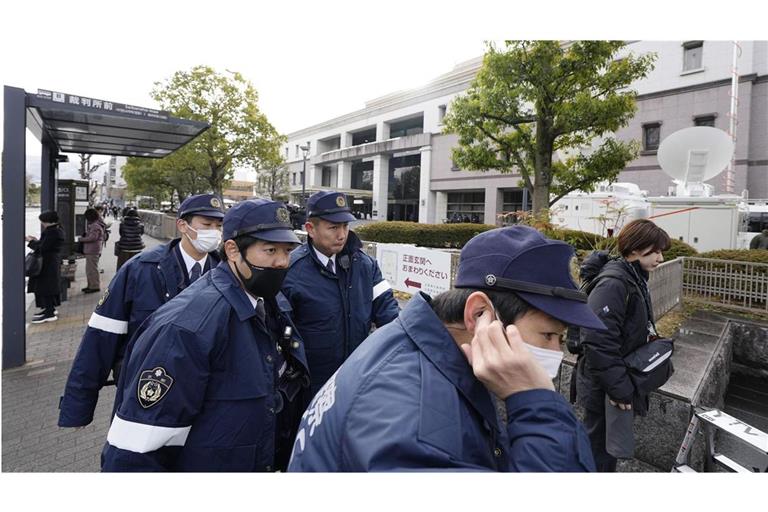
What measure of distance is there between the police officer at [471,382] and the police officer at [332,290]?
150 cm

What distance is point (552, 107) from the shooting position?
357 inches

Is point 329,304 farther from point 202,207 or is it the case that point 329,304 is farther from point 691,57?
point 691,57

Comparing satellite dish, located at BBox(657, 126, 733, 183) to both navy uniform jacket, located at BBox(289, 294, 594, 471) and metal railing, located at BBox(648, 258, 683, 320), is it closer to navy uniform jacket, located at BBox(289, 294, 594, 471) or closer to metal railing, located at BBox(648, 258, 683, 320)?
metal railing, located at BBox(648, 258, 683, 320)

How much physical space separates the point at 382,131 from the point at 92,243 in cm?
2878

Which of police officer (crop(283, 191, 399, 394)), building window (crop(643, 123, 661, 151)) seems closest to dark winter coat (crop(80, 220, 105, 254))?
police officer (crop(283, 191, 399, 394))

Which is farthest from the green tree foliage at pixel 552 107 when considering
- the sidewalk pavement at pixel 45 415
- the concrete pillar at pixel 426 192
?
the concrete pillar at pixel 426 192

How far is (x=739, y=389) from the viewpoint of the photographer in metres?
5.39

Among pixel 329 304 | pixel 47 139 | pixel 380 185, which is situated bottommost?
pixel 329 304

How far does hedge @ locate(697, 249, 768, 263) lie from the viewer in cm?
665

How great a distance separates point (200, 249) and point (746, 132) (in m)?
22.1

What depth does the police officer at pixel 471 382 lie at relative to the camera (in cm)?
82

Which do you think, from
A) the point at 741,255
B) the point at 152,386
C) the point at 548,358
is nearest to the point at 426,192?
the point at 741,255

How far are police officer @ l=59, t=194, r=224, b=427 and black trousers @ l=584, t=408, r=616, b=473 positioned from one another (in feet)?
8.83

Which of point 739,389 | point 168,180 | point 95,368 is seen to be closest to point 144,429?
point 95,368
